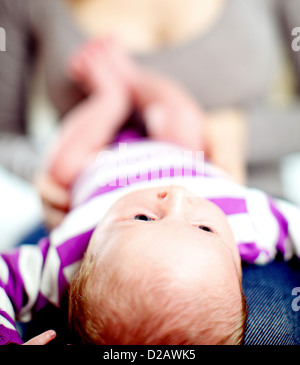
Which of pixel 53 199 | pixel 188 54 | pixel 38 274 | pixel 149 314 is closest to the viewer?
pixel 149 314

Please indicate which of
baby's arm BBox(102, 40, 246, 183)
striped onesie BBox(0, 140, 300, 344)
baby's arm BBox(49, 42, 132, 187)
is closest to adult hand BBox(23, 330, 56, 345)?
striped onesie BBox(0, 140, 300, 344)

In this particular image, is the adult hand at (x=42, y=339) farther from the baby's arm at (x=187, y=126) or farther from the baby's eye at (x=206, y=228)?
the baby's arm at (x=187, y=126)

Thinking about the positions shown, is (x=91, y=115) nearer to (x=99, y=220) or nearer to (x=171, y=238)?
(x=99, y=220)

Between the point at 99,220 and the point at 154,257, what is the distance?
17 centimetres

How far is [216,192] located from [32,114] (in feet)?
2.62

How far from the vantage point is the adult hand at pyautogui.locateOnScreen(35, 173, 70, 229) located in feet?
2.50

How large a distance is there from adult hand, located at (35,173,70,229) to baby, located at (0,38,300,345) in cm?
7

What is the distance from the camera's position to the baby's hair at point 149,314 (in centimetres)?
39

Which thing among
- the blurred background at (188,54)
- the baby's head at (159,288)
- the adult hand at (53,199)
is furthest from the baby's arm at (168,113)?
the baby's head at (159,288)

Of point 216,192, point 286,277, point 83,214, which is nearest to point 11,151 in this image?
point 83,214

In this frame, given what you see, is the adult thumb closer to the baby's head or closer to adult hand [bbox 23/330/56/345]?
the baby's head

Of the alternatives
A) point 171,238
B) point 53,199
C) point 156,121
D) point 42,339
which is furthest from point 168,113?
point 42,339

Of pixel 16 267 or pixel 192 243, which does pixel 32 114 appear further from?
pixel 192 243

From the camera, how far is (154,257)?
1.34 ft
